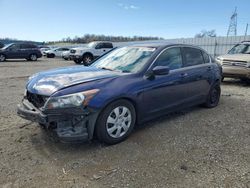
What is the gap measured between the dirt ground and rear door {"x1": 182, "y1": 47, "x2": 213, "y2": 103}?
2.24 feet

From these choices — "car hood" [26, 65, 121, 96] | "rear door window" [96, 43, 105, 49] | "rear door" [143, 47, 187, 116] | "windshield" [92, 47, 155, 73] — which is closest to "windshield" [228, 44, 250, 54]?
"rear door" [143, 47, 187, 116]

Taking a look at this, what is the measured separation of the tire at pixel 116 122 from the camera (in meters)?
3.73

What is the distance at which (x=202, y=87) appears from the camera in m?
5.72

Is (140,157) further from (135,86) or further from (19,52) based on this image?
(19,52)

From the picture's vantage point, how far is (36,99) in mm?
3863

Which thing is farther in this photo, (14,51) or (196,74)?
(14,51)

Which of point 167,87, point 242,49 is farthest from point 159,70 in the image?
point 242,49

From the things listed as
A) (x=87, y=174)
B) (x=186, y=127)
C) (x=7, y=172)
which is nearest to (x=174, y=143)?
(x=186, y=127)

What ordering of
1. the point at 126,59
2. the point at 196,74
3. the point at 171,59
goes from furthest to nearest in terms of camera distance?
the point at 196,74 → the point at 171,59 → the point at 126,59

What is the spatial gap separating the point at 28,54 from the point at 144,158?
24.2 m

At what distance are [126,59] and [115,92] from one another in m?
1.16

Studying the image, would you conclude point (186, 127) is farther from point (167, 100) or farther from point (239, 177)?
point (239, 177)

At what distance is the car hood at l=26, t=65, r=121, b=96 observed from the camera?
370 centimetres

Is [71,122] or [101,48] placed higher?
[71,122]
